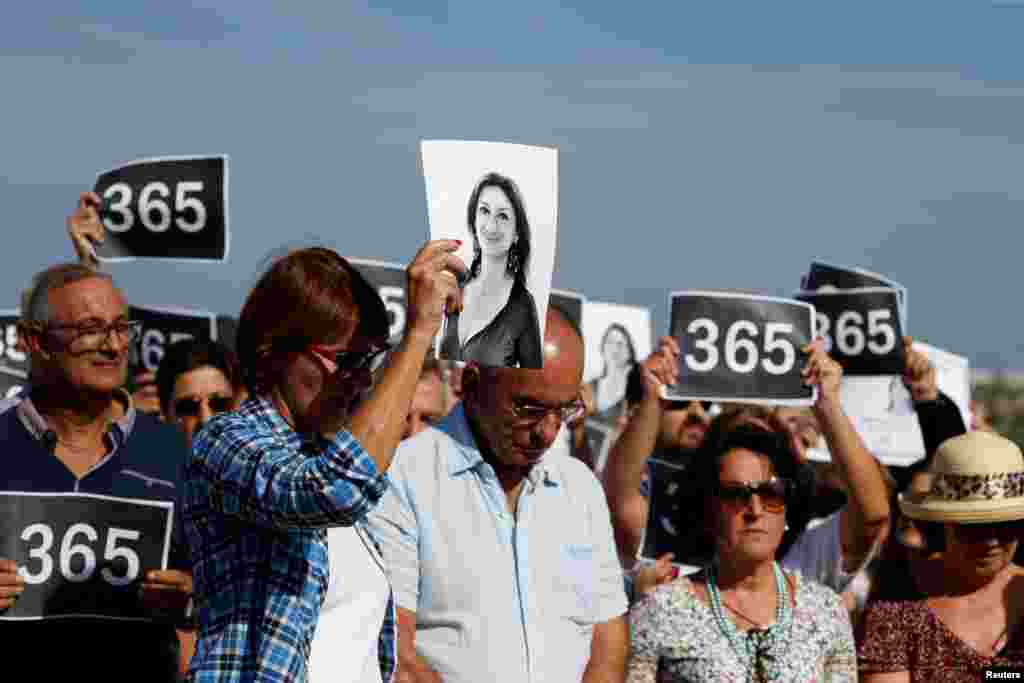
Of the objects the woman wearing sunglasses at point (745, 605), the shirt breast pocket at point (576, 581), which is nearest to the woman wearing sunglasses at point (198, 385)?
the woman wearing sunglasses at point (745, 605)

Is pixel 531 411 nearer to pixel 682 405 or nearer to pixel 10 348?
pixel 682 405

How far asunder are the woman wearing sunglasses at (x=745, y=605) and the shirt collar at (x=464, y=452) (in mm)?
854

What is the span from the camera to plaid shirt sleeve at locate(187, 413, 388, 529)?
144 inches

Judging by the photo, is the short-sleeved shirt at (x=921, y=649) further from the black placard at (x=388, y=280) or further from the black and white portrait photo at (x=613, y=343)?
the black and white portrait photo at (x=613, y=343)

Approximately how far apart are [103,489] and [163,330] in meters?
3.37

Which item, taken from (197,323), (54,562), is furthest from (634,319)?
(54,562)

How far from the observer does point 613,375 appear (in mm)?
10117

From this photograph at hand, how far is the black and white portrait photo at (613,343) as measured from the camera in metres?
10.1

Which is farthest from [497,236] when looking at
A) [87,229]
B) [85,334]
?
[87,229]

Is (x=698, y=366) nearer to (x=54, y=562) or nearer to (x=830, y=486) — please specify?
(x=830, y=486)

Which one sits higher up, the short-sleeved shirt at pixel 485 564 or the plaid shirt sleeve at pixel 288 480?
the plaid shirt sleeve at pixel 288 480

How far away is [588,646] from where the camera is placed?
200 inches

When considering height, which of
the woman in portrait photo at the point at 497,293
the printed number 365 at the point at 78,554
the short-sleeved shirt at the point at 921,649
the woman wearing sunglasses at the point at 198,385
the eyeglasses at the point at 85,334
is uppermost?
the woman in portrait photo at the point at 497,293

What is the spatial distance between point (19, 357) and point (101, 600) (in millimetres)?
3378
